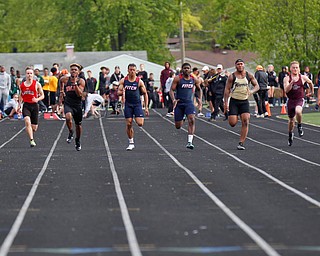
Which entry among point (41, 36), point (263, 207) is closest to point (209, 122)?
point (263, 207)

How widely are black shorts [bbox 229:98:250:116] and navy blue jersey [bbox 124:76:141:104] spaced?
2.03 meters

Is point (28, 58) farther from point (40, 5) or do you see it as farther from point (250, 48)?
point (250, 48)

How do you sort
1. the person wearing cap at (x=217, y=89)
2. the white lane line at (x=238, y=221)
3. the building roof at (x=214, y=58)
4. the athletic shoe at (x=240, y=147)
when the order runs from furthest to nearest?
the building roof at (x=214, y=58) → the person wearing cap at (x=217, y=89) → the athletic shoe at (x=240, y=147) → the white lane line at (x=238, y=221)

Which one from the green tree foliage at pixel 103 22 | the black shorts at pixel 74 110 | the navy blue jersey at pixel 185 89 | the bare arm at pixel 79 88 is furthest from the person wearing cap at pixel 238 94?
the green tree foliage at pixel 103 22

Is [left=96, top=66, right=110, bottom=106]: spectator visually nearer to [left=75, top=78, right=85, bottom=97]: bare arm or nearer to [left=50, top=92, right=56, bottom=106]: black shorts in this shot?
[left=50, top=92, right=56, bottom=106]: black shorts

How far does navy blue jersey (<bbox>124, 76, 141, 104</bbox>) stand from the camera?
22281 millimetres

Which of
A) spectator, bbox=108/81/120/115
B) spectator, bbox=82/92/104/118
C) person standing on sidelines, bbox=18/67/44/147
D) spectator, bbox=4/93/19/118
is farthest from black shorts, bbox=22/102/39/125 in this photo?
spectator, bbox=108/81/120/115

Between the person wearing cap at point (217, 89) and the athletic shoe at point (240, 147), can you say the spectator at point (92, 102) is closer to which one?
the person wearing cap at point (217, 89)

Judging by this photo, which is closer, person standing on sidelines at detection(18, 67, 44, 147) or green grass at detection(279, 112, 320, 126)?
person standing on sidelines at detection(18, 67, 44, 147)

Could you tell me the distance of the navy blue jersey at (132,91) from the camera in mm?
22281

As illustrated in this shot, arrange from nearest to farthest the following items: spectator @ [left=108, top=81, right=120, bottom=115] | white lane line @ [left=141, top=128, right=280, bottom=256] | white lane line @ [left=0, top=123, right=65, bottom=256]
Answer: white lane line @ [left=141, top=128, right=280, bottom=256], white lane line @ [left=0, top=123, right=65, bottom=256], spectator @ [left=108, top=81, right=120, bottom=115]

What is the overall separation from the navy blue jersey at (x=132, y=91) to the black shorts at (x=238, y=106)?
203 cm

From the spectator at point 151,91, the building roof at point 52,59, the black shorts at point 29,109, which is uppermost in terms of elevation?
the black shorts at point 29,109

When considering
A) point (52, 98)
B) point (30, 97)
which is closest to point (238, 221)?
point (30, 97)
